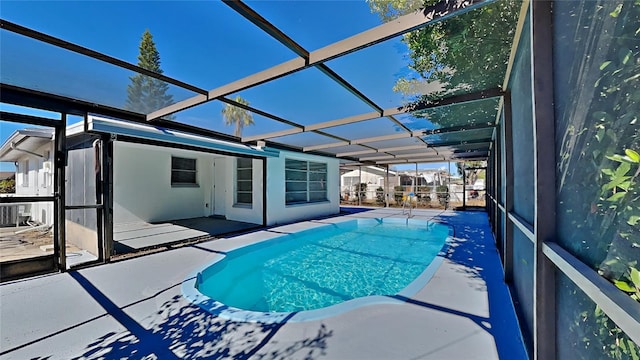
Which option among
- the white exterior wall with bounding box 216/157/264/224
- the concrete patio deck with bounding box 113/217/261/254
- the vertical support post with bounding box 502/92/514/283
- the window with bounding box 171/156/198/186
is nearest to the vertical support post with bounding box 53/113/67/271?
the concrete patio deck with bounding box 113/217/261/254

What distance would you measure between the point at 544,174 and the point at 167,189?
11755 mm

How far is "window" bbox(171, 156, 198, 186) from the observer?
1085cm

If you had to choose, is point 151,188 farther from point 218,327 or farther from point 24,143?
point 218,327

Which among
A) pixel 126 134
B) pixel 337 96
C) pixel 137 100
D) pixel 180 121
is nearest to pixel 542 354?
pixel 337 96

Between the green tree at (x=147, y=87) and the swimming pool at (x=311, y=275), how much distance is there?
10.6ft

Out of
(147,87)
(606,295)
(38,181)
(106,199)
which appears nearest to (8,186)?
(38,181)

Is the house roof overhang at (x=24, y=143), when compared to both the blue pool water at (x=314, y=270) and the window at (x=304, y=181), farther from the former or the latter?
the window at (x=304, y=181)

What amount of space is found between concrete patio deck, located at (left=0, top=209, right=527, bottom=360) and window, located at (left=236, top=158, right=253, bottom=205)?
21.0ft

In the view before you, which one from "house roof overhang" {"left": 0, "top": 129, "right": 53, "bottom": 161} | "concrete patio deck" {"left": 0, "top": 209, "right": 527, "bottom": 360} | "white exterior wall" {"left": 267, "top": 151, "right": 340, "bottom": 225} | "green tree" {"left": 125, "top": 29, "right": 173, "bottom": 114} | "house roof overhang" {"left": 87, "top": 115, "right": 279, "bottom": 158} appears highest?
"green tree" {"left": 125, "top": 29, "right": 173, "bottom": 114}

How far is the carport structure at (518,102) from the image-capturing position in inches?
44.1

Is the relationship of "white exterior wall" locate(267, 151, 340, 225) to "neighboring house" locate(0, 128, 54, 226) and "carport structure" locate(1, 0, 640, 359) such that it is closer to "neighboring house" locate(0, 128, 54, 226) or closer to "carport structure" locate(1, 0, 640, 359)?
"carport structure" locate(1, 0, 640, 359)

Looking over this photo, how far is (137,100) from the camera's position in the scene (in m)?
4.71

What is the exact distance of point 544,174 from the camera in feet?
5.48

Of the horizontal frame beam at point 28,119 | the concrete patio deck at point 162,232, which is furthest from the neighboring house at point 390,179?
the horizontal frame beam at point 28,119
